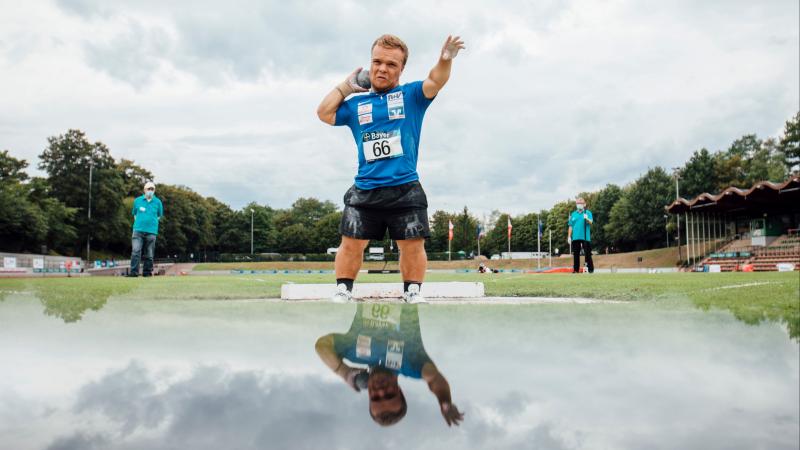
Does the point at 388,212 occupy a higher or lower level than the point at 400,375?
higher

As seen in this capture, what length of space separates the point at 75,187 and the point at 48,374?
57476 mm

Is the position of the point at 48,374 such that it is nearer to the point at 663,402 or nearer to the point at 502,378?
the point at 502,378

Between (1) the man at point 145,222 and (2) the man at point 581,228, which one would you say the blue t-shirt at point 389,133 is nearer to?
(1) the man at point 145,222

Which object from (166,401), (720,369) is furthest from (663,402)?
(166,401)

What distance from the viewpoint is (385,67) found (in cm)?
421

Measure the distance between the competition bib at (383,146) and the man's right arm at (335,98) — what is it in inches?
16.6

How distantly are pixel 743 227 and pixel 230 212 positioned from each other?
70657 mm

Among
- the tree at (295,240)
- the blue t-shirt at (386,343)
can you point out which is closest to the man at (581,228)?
the blue t-shirt at (386,343)

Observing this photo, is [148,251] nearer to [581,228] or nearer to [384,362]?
[581,228]

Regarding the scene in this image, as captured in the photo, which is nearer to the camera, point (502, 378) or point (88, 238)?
point (502, 378)

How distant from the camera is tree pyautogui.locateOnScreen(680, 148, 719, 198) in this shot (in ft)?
205

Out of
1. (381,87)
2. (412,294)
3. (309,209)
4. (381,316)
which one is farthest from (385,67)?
(309,209)

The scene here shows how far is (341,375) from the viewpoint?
1457mm

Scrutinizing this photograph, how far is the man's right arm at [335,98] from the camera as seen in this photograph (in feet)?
14.0
